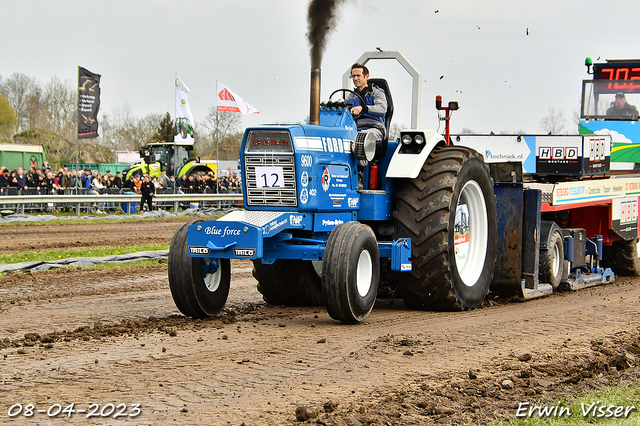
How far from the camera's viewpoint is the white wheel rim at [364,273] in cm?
710

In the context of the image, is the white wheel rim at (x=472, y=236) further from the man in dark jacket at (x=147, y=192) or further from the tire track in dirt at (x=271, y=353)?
the man in dark jacket at (x=147, y=192)

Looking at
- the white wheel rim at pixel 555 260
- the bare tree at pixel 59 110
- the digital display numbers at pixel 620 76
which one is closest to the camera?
the white wheel rim at pixel 555 260

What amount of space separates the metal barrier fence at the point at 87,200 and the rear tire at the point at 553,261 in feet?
48.8

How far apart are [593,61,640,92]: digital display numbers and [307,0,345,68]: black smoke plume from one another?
9379 mm

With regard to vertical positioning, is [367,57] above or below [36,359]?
above

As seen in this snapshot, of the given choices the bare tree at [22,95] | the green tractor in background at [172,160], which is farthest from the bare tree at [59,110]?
the green tractor in background at [172,160]

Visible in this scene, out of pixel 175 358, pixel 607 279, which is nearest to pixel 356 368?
pixel 175 358

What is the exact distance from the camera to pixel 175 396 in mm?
4566

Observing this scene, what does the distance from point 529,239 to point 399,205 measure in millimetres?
2261

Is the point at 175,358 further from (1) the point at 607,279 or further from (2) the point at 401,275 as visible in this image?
(1) the point at 607,279

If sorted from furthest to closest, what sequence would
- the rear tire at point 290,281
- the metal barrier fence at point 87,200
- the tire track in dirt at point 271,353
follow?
the metal barrier fence at point 87,200
the rear tire at point 290,281
the tire track in dirt at point 271,353
